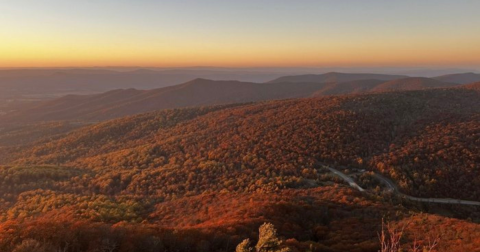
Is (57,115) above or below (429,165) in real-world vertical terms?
below

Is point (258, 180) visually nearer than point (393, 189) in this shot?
No

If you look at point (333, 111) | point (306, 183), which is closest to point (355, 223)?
point (306, 183)

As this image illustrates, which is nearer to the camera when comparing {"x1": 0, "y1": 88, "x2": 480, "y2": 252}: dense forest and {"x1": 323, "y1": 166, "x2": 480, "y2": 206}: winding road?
{"x1": 0, "y1": 88, "x2": 480, "y2": 252}: dense forest

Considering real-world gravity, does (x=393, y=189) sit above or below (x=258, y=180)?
below

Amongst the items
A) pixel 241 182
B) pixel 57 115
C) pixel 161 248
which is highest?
pixel 161 248

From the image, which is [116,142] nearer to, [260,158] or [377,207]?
[260,158]

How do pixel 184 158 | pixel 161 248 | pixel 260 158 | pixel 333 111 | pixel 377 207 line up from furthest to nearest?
pixel 333 111 < pixel 184 158 < pixel 260 158 < pixel 377 207 < pixel 161 248

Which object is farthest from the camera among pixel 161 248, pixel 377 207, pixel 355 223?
pixel 377 207

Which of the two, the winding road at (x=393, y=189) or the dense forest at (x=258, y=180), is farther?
the winding road at (x=393, y=189)
